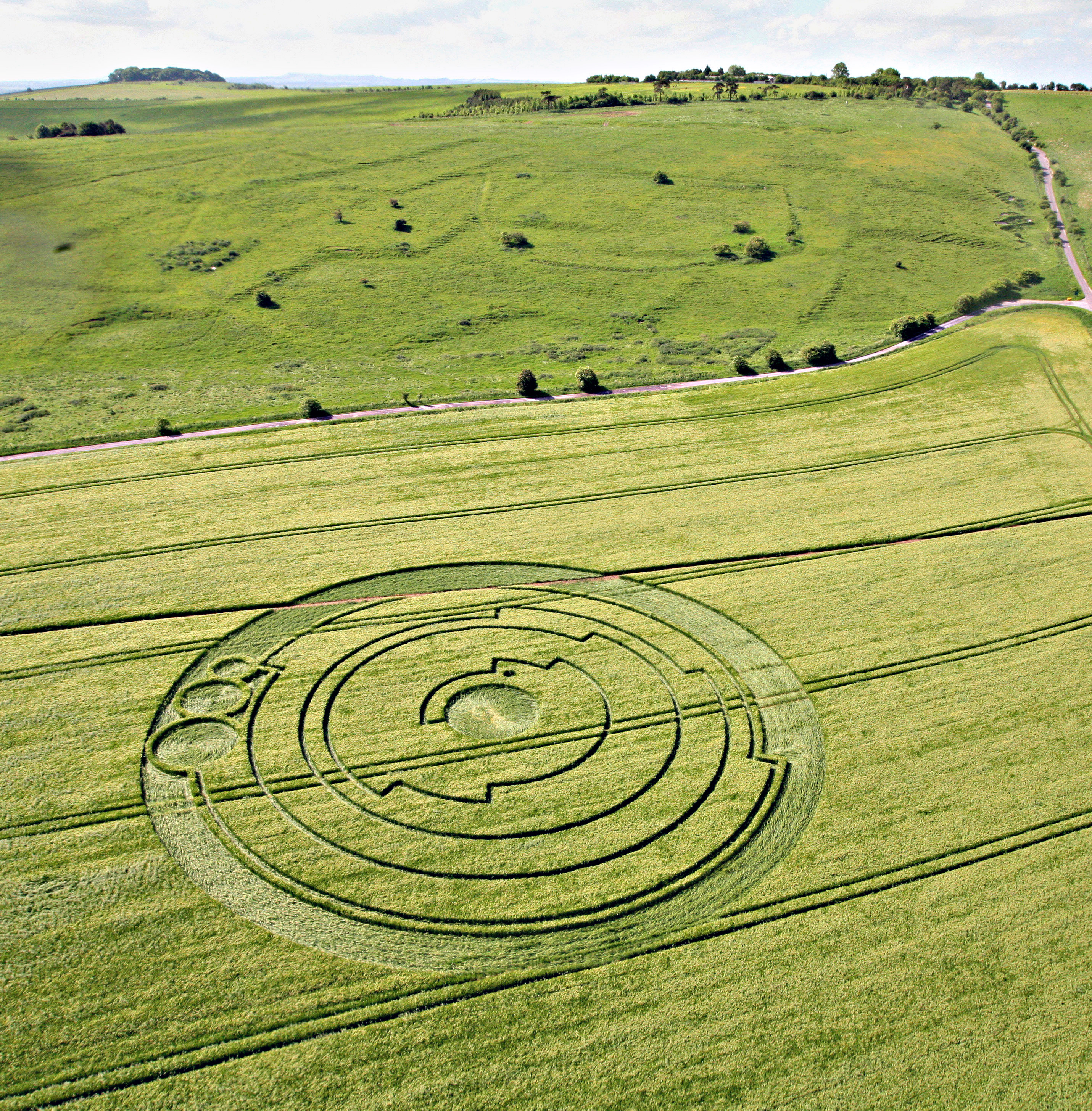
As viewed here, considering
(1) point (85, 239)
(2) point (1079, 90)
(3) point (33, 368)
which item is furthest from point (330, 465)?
(2) point (1079, 90)

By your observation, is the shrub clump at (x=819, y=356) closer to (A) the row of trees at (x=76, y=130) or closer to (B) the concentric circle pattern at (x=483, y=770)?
(B) the concentric circle pattern at (x=483, y=770)

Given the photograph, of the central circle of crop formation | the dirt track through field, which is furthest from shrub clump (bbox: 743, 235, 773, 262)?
the central circle of crop formation

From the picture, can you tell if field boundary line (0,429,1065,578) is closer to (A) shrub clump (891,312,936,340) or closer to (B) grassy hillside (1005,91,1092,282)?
(A) shrub clump (891,312,936,340)

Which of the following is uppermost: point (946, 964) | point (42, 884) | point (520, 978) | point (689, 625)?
point (689, 625)

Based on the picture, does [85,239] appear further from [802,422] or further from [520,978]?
[520,978]

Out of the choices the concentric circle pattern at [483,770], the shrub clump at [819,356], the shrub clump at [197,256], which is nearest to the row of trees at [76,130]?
the shrub clump at [197,256]

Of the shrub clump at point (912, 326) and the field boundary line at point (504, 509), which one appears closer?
the field boundary line at point (504, 509)
